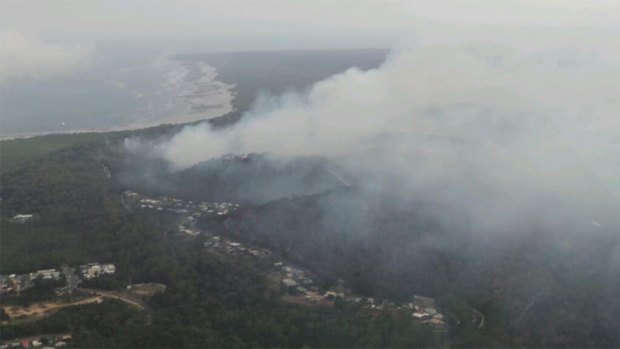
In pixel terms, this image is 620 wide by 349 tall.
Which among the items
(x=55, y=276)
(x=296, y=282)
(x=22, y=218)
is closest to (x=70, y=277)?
(x=55, y=276)

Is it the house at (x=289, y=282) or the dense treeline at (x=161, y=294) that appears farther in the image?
the house at (x=289, y=282)

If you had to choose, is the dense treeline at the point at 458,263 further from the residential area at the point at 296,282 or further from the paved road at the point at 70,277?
the paved road at the point at 70,277

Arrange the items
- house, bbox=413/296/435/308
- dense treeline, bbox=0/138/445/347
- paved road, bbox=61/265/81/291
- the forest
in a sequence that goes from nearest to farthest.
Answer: dense treeline, bbox=0/138/445/347 < the forest < house, bbox=413/296/435/308 < paved road, bbox=61/265/81/291

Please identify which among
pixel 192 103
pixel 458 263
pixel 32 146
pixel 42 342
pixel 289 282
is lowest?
pixel 32 146

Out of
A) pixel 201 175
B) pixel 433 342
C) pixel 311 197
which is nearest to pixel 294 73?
pixel 201 175

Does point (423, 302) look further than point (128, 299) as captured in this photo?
No

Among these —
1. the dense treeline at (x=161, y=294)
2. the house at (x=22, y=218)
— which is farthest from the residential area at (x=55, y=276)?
the house at (x=22, y=218)

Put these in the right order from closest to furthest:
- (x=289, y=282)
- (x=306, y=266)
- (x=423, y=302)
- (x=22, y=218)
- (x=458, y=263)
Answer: (x=423, y=302) < (x=289, y=282) < (x=458, y=263) < (x=306, y=266) < (x=22, y=218)

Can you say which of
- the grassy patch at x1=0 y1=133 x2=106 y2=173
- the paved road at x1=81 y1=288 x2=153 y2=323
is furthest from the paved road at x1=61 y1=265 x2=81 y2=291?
the grassy patch at x1=0 y1=133 x2=106 y2=173

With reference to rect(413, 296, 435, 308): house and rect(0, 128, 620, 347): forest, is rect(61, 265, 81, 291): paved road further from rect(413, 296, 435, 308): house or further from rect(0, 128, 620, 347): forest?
rect(413, 296, 435, 308): house

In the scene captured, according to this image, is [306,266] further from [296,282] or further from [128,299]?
[128,299]

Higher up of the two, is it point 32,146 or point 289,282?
point 289,282
